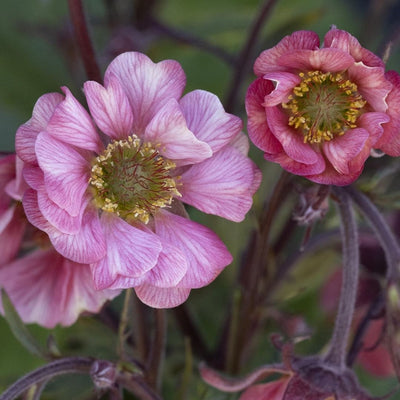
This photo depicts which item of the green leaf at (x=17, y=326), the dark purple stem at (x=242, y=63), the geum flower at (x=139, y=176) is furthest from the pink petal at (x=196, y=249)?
the dark purple stem at (x=242, y=63)

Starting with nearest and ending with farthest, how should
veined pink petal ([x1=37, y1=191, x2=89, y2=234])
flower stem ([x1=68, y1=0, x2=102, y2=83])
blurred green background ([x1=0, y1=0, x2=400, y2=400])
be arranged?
veined pink petal ([x1=37, y1=191, x2=89, y2=234]), flower stem ([x1=68, y1=0, x2=102, y2=83]), blurred green background ([x1=0, y1=0, x2=400, y2=400])

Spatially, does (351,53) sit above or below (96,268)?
above

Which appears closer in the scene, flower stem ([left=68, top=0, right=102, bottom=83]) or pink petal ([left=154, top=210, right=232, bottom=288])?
pink petal ([left=154, top=210, right=232, bottom=288])

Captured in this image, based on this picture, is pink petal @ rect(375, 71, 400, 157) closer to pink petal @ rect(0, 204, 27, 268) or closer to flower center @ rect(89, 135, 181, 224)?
→ flower center @ rect(89, 135, 181, 224)

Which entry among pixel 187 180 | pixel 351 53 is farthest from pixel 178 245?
pixel 351 53

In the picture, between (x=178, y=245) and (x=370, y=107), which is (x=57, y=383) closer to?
(x=178, y=245)

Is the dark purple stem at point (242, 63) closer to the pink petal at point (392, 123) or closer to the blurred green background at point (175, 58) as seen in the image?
the blurred green background at point (175, 58)

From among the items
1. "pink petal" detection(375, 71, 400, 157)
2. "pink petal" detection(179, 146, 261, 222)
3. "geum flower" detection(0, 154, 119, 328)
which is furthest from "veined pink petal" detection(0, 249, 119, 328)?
"pink petal" detection(375, 71, 400, 157)
